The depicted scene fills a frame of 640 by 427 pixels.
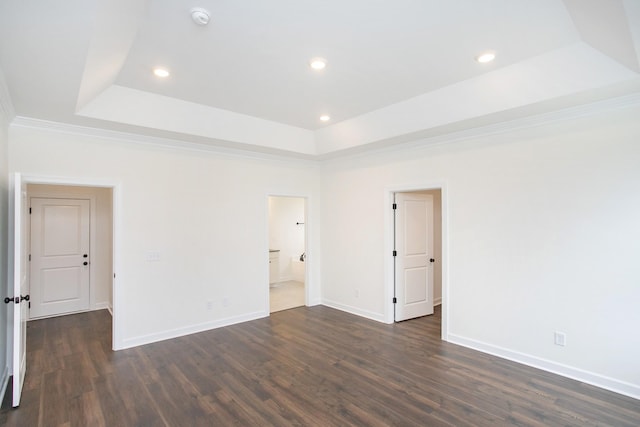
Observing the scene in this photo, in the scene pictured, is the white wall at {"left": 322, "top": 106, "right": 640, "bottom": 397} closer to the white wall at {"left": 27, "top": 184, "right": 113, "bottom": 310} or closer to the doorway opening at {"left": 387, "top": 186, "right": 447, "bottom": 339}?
the doorway opening at {"left": 387, "top": 186, "right": 447, "bottom": 339}

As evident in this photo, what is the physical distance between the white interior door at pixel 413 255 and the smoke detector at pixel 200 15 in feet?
11.9

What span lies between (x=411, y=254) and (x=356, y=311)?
4.46 feet

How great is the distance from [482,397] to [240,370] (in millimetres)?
2389

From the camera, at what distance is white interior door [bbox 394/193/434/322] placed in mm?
5109

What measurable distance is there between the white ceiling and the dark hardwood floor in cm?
273

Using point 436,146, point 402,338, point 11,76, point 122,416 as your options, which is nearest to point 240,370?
point 122,416

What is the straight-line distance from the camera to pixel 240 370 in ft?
11.4

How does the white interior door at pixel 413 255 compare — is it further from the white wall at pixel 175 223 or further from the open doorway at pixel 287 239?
the open doorway at pixel 287 239

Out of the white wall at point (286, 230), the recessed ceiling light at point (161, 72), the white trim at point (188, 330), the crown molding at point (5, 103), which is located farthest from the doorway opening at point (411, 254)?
the crown molding at point (5, 103)

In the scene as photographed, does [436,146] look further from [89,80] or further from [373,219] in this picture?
[89,80]

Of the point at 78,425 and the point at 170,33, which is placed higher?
the point at 170,33

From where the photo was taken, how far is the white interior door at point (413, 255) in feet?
16.8

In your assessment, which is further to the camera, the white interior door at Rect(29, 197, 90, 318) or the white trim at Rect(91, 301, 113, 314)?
the white trim at Rect(91, 301, 113, 314)

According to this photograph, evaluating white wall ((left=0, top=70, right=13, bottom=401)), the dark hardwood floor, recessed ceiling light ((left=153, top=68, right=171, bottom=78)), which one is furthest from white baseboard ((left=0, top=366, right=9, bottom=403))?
recessed ceiling light ((left=153, top=68, right=171, bottom=78))
